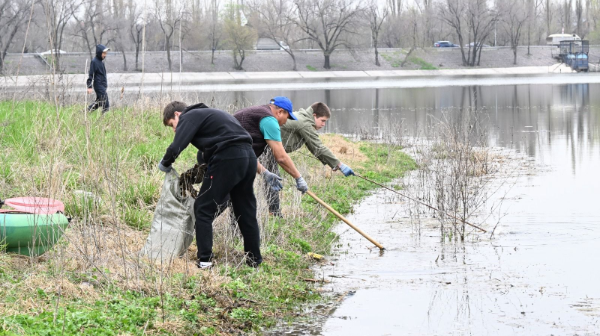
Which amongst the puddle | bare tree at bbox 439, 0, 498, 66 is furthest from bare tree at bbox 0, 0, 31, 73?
the puddle

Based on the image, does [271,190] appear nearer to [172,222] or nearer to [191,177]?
[191,177]

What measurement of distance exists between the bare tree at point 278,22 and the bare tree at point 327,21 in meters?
1.14

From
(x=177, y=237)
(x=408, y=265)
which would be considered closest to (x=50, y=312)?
(x=177, y=237)

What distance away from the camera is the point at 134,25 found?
70.1m

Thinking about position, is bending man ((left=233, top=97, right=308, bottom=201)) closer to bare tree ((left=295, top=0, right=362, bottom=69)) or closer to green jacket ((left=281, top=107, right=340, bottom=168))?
green jacket ((left=281, top=107, right=340, bottom=168))

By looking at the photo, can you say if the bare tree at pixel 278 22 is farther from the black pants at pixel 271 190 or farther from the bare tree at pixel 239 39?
the black pants at pixel 271 190

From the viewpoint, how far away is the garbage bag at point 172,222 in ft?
22.5

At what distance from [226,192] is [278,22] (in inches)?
2896

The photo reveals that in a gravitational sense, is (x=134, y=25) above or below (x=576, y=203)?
above

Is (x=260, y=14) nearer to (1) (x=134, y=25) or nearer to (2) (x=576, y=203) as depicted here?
(1) (x=134, y=25)

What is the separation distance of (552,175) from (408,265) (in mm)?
6404

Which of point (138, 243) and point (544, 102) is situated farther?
point (544, 102)

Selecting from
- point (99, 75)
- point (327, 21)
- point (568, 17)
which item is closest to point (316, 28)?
point (327, 21)

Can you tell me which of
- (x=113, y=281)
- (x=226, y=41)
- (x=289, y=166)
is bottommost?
(x=113, y=281)
